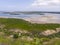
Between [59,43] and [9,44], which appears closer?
[9,44]

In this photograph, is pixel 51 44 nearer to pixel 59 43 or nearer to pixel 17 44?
pixel 59 43

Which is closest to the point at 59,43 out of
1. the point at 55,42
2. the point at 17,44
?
the point at 55,42

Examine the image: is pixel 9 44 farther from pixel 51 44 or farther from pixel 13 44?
pixel 51 44

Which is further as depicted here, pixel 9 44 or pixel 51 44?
pixel 51 44

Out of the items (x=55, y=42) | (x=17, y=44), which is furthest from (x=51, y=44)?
(x=17, y=44)

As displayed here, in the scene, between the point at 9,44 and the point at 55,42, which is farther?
the point at 55,42

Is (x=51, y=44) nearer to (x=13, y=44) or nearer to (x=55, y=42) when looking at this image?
(x=55, y=42)
